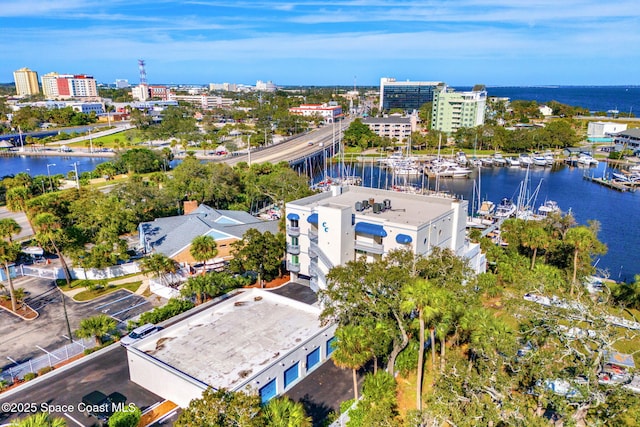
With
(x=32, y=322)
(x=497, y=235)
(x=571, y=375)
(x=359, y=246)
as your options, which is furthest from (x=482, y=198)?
(x=32, y=322)

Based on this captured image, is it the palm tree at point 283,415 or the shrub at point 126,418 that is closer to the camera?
the palm tree at point 283,415

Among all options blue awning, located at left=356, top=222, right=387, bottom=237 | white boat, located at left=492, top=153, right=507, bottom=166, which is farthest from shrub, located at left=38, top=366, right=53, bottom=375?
white boat, located at left=492, top=153, right=507, bottom=166

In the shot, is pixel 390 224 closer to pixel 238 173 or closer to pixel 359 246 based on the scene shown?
pixel 359 246

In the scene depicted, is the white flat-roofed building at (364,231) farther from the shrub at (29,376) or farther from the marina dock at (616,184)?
the marina dock at (616,184)

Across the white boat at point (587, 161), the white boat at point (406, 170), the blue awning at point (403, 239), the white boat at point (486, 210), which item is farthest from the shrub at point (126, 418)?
the white boat at point (587, 161)

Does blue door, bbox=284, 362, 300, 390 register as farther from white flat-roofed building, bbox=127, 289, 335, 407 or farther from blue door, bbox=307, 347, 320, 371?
blue door, bbox=307, 347, 320, 371

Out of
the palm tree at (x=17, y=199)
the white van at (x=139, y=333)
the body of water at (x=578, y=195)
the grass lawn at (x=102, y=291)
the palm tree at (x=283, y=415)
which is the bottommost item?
the body of water at (x=578, y=195)

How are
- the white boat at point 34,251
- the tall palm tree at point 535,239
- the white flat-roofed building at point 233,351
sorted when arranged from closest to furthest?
1. the white flat-roofed building at point 233,351
2. the tall palm tree at point 535,239
3. the white boat at point 34,251

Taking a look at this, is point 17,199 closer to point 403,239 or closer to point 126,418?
point 126,418
